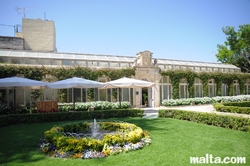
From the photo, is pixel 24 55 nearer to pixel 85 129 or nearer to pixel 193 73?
pixel 85 129

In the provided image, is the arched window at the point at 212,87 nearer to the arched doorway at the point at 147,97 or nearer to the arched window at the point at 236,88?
the arched window at the point at 236,88

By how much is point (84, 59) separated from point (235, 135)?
15.9 m

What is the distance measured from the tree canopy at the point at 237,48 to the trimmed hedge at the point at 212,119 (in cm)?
2674

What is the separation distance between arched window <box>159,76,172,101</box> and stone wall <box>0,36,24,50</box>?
Answer: 18269 millimetres

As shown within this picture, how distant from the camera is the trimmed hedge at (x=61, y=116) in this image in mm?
10144

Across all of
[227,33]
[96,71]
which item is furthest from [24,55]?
[227,33]

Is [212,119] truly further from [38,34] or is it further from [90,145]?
[38,34]

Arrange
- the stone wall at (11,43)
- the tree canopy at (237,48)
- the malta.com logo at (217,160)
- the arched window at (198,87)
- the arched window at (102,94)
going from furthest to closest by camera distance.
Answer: the tree canopy at (237,48), the arched window at (198,87), the stone wall at (11,43), the arched window at (102,94), the malta.com logo at (217,160)

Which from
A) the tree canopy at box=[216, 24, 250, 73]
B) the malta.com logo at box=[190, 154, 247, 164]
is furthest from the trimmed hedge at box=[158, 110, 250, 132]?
the tree canopy at box=[216, 24, 250, 73]

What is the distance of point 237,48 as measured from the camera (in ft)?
106

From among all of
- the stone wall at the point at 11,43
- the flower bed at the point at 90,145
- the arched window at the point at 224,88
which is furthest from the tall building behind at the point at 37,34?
the arched window at the point at 224,88

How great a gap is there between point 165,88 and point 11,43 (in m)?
19.6

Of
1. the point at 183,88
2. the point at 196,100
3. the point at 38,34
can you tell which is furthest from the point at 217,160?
the point at 38,34

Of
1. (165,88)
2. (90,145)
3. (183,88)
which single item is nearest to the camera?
(90,145)
